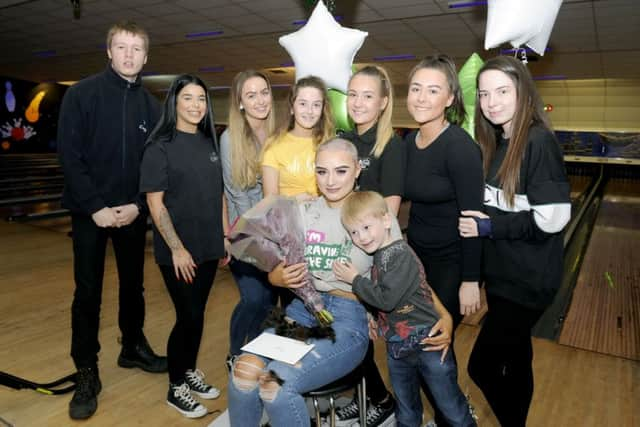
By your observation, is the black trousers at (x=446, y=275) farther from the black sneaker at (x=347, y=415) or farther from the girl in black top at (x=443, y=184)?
the black sneaker at (x=347, y=415)

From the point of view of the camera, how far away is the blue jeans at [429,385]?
4.59 ft

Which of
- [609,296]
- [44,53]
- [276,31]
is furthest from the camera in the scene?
[44,53]

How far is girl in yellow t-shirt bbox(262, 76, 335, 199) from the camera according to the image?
1649 mm

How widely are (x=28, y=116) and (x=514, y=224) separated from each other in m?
16.0

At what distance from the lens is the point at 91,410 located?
6.15 feet

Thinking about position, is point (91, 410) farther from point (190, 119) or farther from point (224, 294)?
point (224, 294)

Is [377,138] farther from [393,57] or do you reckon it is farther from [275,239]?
[393,57]

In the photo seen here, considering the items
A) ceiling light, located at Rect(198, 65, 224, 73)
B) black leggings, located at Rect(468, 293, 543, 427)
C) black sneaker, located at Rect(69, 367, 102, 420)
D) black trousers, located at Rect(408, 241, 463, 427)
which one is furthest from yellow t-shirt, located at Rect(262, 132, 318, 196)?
ceiling light, located at Rect(198, 65, 224, 73)

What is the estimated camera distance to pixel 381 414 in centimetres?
175

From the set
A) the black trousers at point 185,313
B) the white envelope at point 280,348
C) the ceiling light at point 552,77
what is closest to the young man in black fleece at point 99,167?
the black trousers at point 185,313

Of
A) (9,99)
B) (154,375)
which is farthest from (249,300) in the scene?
(9,99)

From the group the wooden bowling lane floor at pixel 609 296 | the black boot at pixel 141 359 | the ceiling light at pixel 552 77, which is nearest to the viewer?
the black boot at pixel 141 359

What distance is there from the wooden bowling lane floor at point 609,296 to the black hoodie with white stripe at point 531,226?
1595 millimetres

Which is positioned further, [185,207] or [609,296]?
[609,296]
